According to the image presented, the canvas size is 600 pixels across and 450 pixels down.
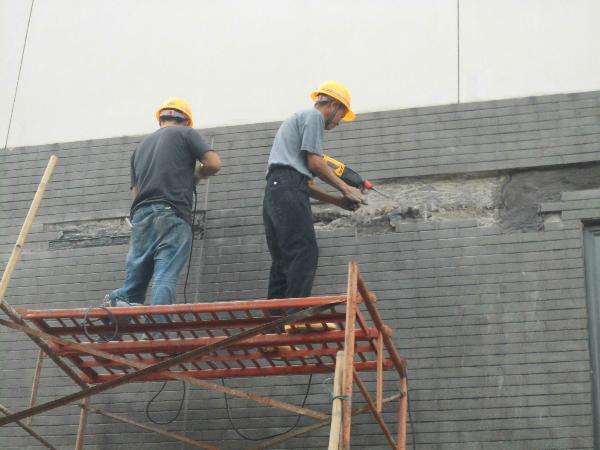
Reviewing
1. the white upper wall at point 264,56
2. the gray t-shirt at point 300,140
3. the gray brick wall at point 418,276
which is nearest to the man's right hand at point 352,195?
the gray t-shirt at point 300,140

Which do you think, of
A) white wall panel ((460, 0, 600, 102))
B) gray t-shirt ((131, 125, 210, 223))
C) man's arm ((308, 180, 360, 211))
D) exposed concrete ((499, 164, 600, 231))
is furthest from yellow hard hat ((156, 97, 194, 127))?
exposed concrete ((499, 164, 600, 231))

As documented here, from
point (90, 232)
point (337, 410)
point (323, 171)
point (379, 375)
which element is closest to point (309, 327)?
point (379, 375)

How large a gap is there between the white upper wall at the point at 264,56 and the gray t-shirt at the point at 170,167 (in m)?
1.19

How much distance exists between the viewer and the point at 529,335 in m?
7.75

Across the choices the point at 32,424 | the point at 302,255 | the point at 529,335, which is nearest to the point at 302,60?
the point at 302,255

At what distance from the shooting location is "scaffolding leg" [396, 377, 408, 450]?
23.2 feet

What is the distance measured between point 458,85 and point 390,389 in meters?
2.59

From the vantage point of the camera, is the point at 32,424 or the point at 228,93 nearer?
the point at 32,424

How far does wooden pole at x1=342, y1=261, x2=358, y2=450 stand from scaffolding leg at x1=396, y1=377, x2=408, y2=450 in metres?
0.86

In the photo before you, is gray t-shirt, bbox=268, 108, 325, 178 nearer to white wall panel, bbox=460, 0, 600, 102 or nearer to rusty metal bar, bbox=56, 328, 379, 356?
rusty metal bar, bbox=56, 328, 379, 356

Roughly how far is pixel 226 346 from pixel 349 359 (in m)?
0.84

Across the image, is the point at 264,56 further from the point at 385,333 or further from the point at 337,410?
the point at 337,410

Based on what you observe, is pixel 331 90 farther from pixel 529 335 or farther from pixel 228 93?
pixel 529 335

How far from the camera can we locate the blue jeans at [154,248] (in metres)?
7.65
